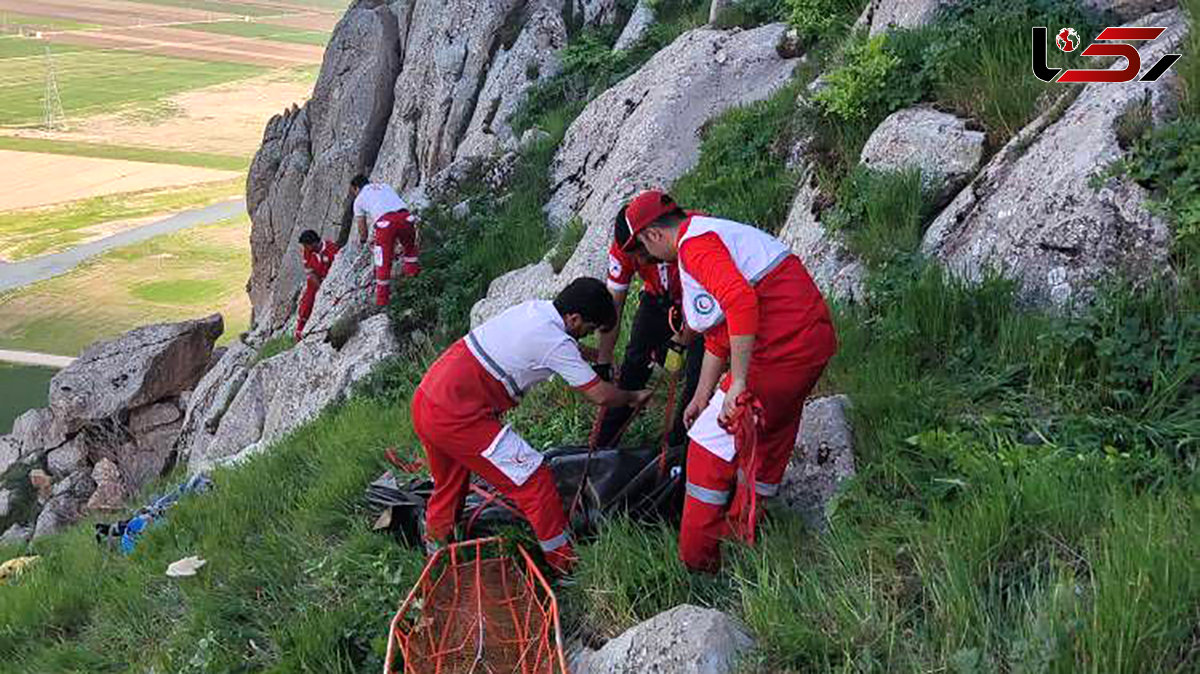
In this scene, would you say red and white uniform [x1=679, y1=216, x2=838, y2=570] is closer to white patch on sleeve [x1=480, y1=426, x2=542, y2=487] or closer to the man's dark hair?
the man's dark hair

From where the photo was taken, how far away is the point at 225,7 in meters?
159

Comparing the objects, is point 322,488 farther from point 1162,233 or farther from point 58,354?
point 58,354

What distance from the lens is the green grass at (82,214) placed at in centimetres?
6359

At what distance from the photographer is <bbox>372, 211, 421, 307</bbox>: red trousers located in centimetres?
1195

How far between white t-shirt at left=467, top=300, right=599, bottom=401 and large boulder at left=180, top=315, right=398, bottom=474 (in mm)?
5699

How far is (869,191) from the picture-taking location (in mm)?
6719

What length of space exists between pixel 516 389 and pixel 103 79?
405 feet

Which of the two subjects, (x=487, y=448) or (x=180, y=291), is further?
(x=180, y=291)

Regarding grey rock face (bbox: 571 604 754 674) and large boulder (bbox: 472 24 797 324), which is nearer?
grey rock face (bbox: 571 604 754 674)

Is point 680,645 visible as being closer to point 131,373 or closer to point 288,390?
point 288,390

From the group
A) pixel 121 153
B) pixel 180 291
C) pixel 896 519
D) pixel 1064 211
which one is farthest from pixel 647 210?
pixel 121 153

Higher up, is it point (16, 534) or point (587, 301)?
point (587, 301)

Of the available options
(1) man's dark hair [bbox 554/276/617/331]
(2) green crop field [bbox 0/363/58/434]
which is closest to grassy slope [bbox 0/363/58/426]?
(2) green crop field [bbox 0/363/58/434]

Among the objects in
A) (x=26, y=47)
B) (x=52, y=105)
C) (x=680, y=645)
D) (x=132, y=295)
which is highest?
(x=680, y=645)
